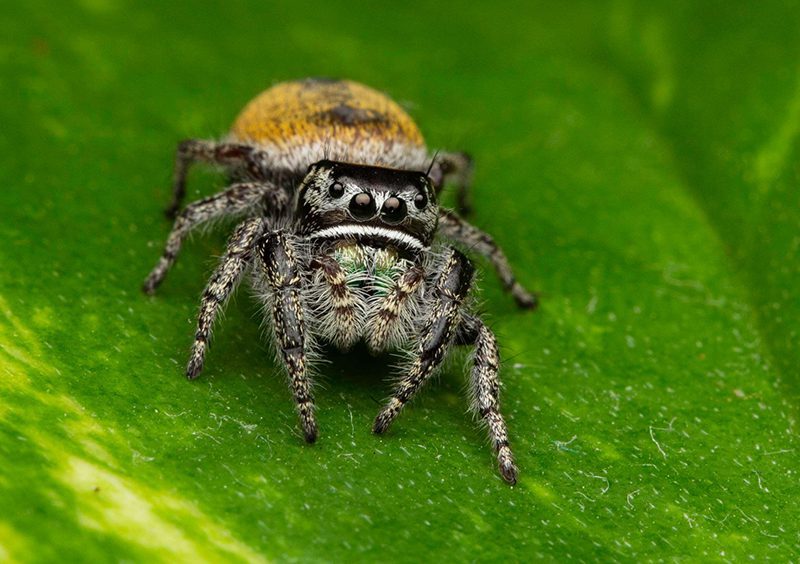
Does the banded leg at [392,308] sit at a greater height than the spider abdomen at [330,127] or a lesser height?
lesser

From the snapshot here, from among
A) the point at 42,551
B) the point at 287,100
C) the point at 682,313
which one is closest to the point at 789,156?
the point at 682,313

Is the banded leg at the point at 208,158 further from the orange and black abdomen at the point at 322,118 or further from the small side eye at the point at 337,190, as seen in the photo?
the small side eye at the point at 337,190

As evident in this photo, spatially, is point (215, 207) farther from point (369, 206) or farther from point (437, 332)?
point (437, 332)

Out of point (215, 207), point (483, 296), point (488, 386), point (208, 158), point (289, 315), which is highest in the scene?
point (208, 158)

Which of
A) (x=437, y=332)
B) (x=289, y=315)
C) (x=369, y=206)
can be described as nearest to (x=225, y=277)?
(x=289, y=315)

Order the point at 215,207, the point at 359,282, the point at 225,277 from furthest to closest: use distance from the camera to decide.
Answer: the point at 215,207 → the point at 225,277 → the point at 359,282

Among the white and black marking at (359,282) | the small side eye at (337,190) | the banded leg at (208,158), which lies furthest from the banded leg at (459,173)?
the small side eye at (337,190)

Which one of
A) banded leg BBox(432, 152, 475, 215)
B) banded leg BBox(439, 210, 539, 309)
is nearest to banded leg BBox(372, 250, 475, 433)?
banded leg BBox(439, 210, 539, 309)
